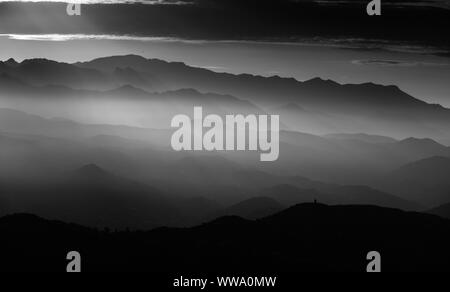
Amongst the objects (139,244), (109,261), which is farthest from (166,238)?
(109,261)

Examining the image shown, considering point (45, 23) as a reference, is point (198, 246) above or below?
below

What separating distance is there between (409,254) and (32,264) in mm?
111195

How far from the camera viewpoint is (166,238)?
195 m

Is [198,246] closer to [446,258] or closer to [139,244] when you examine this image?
[139,244]

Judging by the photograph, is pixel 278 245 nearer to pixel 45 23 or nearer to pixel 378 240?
pixel 378 240

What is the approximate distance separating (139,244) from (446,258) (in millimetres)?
92899
